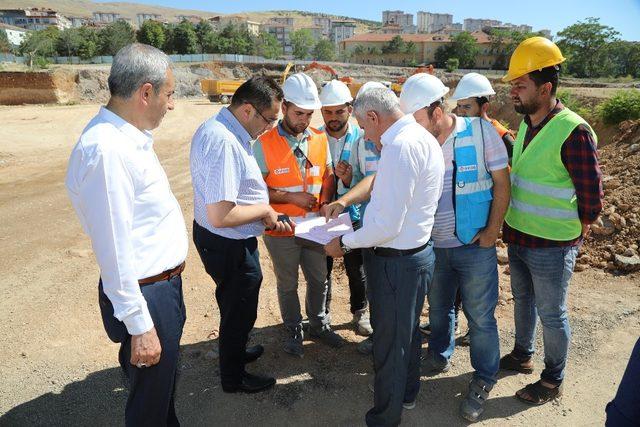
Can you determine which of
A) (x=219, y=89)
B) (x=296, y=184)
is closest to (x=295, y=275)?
(x=296, y=184)

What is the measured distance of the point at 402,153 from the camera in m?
2.32

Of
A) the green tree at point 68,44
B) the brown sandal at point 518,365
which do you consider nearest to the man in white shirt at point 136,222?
the brown sandal at point 518,365

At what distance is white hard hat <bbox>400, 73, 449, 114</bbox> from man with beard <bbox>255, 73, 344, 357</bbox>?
811mm

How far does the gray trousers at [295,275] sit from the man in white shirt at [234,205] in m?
0.51

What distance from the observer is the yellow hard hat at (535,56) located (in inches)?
112

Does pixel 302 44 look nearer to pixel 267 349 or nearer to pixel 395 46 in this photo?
pixel 395 46

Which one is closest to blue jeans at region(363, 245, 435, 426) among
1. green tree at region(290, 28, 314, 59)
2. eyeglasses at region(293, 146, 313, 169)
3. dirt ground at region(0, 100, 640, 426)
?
dirt ground at region(0, 100, 640, 426)

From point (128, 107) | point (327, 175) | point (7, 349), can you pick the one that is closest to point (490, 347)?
point (327, 175)

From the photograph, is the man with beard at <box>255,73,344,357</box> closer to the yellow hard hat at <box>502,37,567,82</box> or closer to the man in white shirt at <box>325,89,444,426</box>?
the man in white shirt at <box>325,89,444,426</box>

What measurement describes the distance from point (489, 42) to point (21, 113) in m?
79.2

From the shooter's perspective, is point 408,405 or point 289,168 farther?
point 289,168

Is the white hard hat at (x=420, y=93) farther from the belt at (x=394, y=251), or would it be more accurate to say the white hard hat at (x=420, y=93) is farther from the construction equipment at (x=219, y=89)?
the construction equipment at (x=219, y=89)

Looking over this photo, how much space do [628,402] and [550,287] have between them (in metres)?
1.87

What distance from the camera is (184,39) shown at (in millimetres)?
65875
